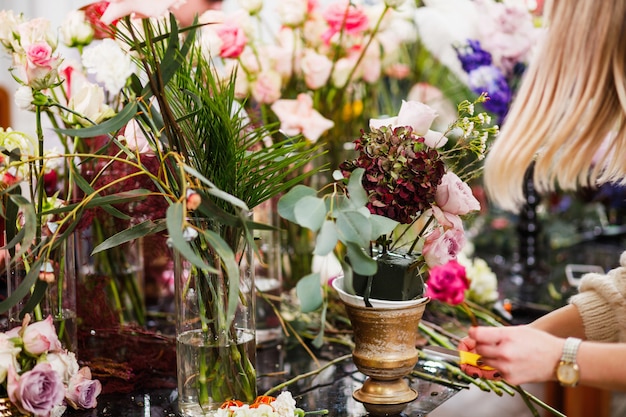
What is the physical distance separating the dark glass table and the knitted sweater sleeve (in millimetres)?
203

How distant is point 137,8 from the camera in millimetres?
728

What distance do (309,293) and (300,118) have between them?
0.56m

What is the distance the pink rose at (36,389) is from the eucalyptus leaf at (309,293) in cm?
28

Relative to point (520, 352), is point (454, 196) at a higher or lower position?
higher

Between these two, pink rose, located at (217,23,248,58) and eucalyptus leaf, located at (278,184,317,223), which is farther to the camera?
pink rose, located at (217,23,248,58)

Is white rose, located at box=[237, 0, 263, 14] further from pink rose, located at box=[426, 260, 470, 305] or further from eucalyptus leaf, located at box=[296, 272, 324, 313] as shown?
eucalyptus leaf, located at box=[296, 272, 324, 313]

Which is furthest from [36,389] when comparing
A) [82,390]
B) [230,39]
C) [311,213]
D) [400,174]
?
[230,39]

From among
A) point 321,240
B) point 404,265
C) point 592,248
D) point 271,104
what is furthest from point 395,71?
point 321,240

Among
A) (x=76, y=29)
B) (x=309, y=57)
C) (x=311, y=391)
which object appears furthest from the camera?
(x=309, y=57)

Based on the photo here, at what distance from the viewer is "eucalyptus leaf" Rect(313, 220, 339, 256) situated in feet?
2.48

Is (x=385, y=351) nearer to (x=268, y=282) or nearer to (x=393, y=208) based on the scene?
(x=393, y=208)

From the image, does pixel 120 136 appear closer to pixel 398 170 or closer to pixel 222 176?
pixel 222 176

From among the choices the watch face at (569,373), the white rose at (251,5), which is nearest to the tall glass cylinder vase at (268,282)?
the white rose at (251,5)

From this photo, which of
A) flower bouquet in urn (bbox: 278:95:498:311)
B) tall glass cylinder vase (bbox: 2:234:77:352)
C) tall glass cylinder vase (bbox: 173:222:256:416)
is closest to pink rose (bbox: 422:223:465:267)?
flower bouquet in urn (bbox: 278:95:498:311)
